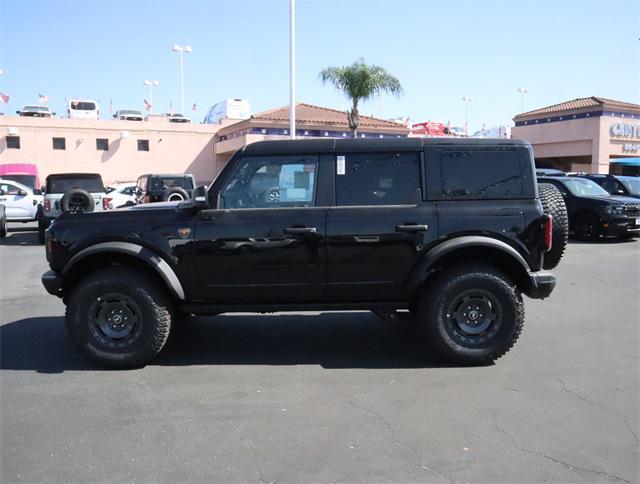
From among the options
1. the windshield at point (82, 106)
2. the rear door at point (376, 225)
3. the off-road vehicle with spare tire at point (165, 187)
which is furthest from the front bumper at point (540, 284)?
the windshield at point (82, 106)

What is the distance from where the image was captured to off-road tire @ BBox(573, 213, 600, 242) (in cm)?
1434

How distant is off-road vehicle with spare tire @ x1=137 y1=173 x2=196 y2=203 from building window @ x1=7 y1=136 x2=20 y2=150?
19343 millimetres

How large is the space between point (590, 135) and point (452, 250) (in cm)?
2953

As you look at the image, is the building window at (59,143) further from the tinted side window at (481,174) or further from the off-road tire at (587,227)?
the tinted side window at (481,174)

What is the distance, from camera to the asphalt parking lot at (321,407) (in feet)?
11.0

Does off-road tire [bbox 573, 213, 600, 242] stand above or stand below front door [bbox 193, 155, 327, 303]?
below

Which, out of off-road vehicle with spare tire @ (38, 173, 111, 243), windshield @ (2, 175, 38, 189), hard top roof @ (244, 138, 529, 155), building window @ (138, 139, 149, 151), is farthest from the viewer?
building window @ (138, 139, 149, 151)

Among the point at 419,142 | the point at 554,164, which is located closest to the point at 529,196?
the point at 419,142

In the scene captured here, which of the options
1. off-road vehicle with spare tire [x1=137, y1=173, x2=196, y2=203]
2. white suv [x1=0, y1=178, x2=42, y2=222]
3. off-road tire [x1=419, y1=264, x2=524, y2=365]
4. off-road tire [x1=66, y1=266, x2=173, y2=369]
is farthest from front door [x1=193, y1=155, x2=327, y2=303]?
white suv [x1=0, y1=178, x2=42, y2=222]

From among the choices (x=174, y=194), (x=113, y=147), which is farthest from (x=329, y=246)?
(x=113, y=147)

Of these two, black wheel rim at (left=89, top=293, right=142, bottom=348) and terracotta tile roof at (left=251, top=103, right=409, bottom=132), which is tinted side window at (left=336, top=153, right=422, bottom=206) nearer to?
black wheel rim at (left=89, top=293, right=142, bottom=348)

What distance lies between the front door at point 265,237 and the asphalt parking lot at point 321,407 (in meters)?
0.75

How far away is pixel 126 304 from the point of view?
506 centimetres

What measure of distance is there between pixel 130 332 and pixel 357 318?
9.04 feet
